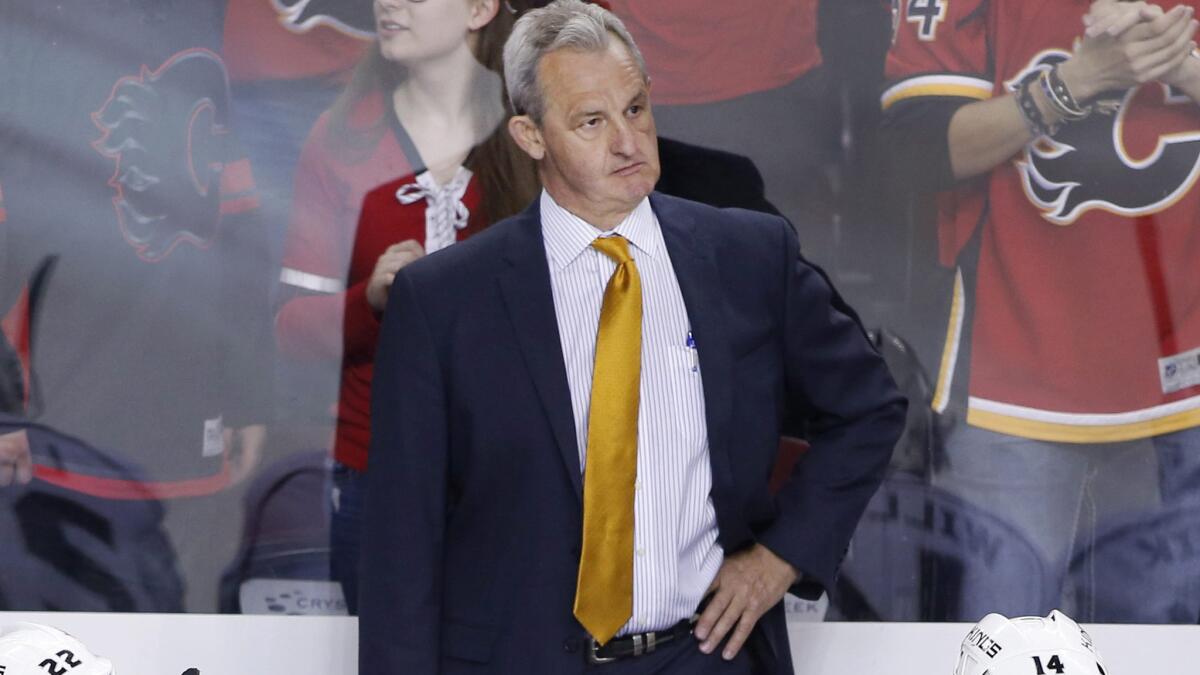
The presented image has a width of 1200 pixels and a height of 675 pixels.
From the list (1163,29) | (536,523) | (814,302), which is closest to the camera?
(536,523)

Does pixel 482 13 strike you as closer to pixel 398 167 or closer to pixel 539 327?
pixel 398 167

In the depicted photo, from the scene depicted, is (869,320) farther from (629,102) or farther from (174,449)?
(174,449)

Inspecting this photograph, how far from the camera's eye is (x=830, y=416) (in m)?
2.49

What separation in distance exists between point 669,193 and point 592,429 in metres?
1.18

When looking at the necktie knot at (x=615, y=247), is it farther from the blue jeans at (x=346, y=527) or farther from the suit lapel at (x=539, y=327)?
the blue jeans at (x=346, y=527)

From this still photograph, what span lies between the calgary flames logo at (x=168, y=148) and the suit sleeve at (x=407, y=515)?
120cm

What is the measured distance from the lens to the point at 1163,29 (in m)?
3.31

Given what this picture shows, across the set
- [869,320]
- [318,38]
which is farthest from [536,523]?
[318,38]

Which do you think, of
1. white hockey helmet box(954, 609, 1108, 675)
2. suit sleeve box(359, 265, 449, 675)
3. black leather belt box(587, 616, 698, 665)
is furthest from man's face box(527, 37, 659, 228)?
white hockey helmet box(954, 609, 1108, 675)

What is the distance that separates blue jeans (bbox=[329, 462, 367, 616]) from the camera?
11.1ft

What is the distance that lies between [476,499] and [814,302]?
65 cm

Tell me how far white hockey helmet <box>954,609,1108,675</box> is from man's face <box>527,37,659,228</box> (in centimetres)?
96

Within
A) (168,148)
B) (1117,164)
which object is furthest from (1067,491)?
(168,148)

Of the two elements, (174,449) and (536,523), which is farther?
(174,449)
